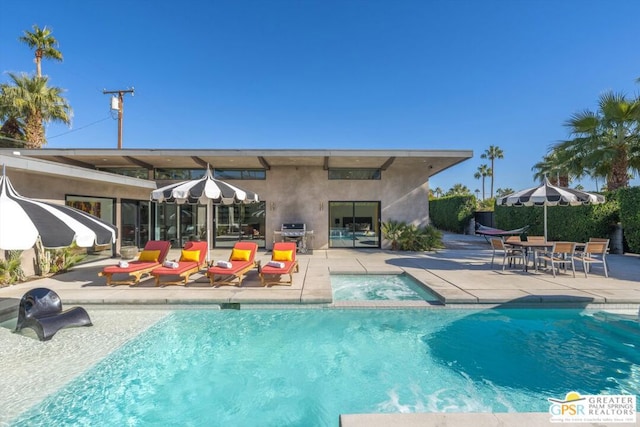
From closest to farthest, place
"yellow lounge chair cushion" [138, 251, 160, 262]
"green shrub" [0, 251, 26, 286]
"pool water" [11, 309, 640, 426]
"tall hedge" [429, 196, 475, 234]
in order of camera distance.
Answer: "pool water" [11, 309, 640, 426] → "green shrub" [0, 251, 26, 286] → "yellow lounge chair cushion" [138, 251, 160, 262] → "tall hedge" [429, 196, 475, 234]

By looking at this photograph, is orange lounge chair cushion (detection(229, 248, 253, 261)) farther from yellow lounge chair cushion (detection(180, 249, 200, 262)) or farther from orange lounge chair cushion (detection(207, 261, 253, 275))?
yellow lounge chair cushion (detection(180, 249, 200, 262))

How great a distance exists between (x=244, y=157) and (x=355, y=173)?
17.6 ft

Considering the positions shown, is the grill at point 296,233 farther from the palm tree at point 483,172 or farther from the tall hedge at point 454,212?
the palm tree at point 483,172

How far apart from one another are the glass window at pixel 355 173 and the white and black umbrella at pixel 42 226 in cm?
1048

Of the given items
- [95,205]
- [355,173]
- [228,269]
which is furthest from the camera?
[355,173]

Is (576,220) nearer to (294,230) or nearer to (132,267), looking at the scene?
(294,230)

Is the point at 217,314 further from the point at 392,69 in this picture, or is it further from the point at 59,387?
the point at 392,69

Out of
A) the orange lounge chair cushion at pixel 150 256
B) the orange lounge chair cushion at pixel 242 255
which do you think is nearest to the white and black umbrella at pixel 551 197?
the orange lounge chair cushion at pixel 242 255

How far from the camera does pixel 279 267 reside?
6816 millimetres

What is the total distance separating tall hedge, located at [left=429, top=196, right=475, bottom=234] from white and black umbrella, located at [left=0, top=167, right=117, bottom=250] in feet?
77.9

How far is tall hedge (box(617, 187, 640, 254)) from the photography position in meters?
10.3

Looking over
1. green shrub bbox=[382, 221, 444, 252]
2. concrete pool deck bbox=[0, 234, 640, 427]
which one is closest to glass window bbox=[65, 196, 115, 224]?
concrete pool deck bbox=[0, 234, 640, 427]

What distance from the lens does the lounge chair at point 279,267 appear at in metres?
6.71

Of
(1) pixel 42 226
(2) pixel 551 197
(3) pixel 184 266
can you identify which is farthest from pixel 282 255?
(2) pixel 551 197
